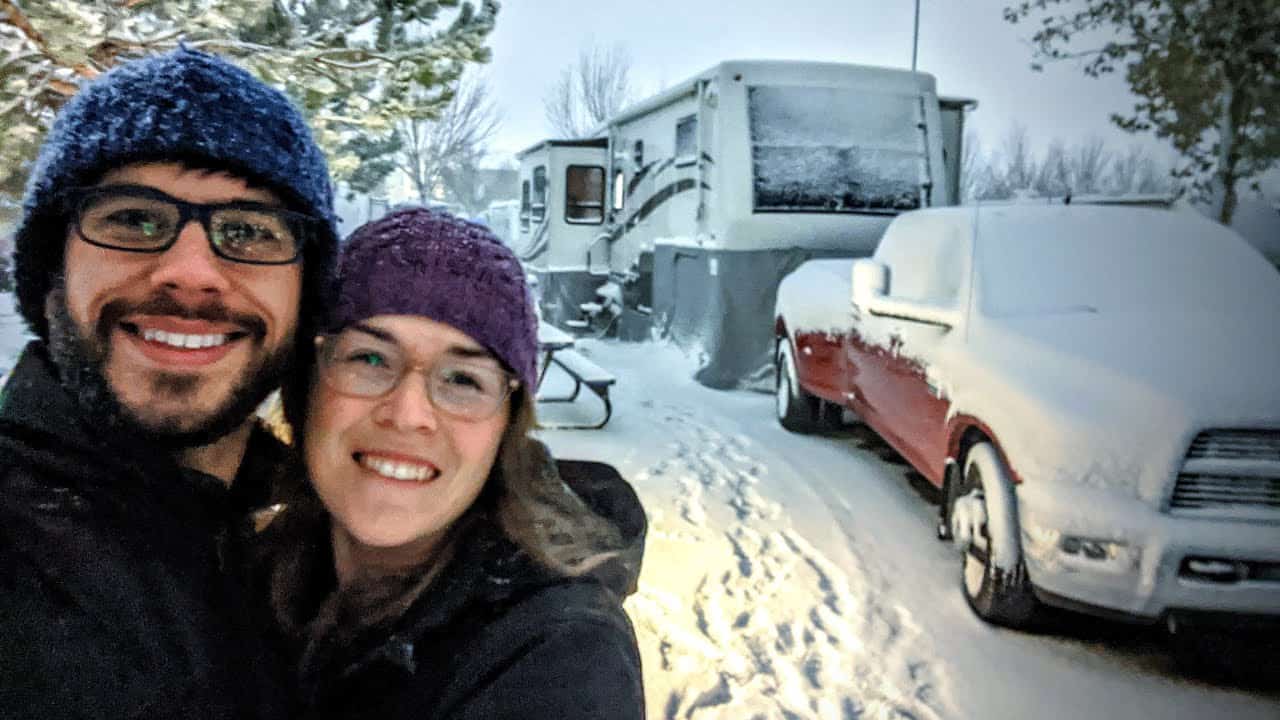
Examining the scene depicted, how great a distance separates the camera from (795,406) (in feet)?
26.6

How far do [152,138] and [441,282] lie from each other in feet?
1.74

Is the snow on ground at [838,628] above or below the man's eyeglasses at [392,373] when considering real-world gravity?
below

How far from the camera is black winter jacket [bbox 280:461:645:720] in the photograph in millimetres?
1252

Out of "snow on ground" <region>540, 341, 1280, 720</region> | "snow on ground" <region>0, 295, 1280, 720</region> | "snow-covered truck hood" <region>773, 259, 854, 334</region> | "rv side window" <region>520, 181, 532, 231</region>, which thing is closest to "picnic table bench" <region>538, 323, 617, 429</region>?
"snow on ground" <region>0, 295, 1280, 720</region>

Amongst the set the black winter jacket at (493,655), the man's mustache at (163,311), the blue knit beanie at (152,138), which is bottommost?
the black winter jacket at (493,655)

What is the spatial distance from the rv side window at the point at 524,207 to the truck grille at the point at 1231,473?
1535cm

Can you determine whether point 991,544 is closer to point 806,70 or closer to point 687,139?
point 806,70

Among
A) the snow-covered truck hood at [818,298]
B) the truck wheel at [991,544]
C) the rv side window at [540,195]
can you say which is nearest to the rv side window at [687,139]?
the snow-covered truck hood at [818,298]

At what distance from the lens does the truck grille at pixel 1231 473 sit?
354 centimetres

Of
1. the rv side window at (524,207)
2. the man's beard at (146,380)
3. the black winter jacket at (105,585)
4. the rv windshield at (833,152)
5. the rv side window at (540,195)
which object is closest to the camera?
the black winter jacket at (105,585)

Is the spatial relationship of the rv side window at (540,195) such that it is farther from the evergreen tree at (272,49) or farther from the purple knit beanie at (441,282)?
the purple knit beanie at (441,282)

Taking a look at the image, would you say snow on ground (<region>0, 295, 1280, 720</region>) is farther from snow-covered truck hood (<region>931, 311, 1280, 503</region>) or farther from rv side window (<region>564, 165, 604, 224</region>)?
rv side window (<region>564, 165, 604, 224</region>)

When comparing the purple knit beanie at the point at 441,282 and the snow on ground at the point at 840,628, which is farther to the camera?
the snow on ground at the point at 840,628

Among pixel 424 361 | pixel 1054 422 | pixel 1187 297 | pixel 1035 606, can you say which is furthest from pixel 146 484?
pixel 1187 297
